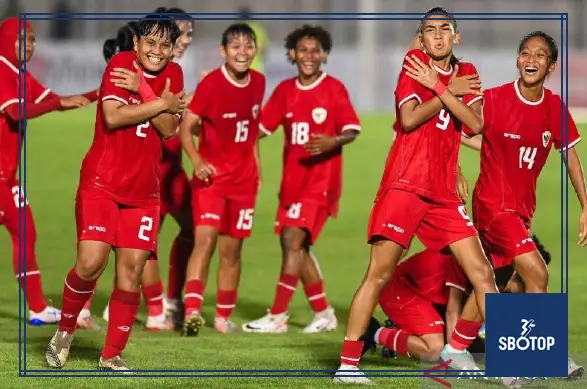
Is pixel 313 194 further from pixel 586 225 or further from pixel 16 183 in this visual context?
pixel 586 225

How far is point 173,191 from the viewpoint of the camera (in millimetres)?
11328

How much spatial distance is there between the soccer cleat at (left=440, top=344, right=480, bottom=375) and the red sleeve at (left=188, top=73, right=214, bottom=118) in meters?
3.15

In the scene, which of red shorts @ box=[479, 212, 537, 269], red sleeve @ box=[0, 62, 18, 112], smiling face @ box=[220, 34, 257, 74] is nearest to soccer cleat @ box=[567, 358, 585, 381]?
red shorts @ box=[479, 212, 537, 269]

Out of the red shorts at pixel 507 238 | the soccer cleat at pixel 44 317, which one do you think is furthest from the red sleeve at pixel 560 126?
the soccer cleat at pixel 44 317

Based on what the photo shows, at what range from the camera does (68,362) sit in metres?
8.73

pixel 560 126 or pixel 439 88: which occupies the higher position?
pixel 439 88

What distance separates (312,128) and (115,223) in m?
3.26

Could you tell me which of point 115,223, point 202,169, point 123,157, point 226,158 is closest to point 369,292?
point 115,223

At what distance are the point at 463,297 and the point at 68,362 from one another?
102 inches

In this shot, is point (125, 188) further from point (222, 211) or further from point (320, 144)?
point (320, 144)

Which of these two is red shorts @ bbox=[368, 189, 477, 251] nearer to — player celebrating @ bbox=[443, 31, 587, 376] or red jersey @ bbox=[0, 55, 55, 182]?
player celebrating @ bbox=[443, 31, 587, 376]

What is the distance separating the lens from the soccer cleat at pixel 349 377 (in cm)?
820

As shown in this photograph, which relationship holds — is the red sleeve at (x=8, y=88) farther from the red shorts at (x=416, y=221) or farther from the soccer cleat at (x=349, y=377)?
the soccer cleat at (x=349, y=377)

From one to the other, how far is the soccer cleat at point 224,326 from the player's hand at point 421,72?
347cm
